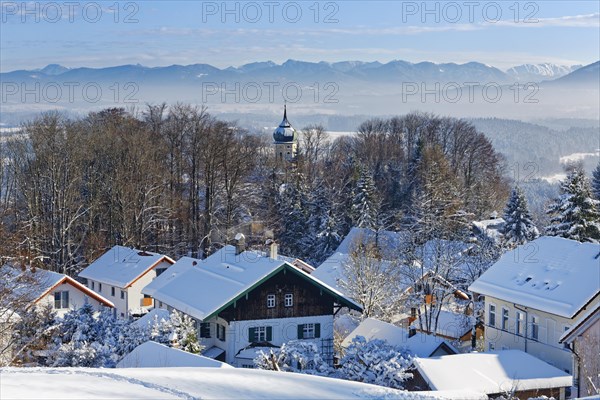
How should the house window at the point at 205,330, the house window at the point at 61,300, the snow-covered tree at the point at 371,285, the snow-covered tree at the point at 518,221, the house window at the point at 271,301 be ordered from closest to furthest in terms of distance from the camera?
the house window at the point at 205,330
the house window at the point at 271,301
the house window at the point at 61,300
the snow-covered tree at the point at 371,285
the snow-covered tree at the point at 518,221

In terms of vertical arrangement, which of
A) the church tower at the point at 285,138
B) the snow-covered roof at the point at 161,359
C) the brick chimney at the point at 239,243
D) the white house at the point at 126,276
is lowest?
the white house at the point at 126,276

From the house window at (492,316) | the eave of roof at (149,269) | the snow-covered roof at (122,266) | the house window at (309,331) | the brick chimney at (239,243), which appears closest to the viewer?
the house window at (492,316)

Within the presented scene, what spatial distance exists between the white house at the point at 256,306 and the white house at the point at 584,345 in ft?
34.4

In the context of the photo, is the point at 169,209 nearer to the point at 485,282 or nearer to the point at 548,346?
the point at 485,282

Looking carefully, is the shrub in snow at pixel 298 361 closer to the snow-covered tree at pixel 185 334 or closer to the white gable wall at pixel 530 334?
the snow-covered tree at pixel 185 334

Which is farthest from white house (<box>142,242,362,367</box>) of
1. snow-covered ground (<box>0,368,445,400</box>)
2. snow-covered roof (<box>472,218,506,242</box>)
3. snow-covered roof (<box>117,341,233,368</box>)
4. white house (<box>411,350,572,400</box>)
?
snow-covered roof (<box>472,218,506,242</box>)

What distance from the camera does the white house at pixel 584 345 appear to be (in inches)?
951

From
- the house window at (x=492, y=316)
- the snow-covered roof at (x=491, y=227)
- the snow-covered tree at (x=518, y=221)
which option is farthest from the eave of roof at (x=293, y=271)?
the snow-covered roof at (x=491, y=227)

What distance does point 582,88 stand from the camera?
187875mm

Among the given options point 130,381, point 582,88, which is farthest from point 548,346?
point 582,88

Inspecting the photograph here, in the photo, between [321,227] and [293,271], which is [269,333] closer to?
[293,271]

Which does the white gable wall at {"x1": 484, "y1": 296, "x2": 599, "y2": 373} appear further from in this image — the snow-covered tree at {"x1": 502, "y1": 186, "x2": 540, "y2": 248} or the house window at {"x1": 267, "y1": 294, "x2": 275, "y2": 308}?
the snow-covered tree at {"x1": 502, "y1": 186, "x2": 540, "y2": 248}

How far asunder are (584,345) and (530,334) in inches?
213

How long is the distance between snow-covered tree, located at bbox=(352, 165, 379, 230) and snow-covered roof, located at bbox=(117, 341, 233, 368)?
39876 millimetres
